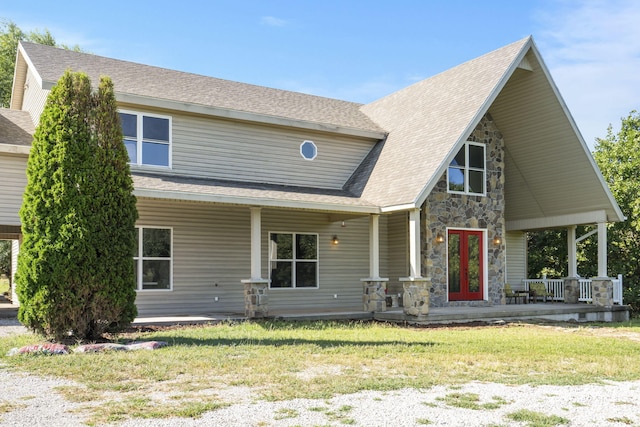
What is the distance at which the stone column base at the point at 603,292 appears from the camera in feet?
53.3

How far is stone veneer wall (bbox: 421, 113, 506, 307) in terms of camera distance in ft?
51.2

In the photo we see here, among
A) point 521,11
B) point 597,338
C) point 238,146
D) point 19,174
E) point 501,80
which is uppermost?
point 521,11

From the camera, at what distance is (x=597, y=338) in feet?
37.6

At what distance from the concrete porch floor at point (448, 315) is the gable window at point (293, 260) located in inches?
53.1

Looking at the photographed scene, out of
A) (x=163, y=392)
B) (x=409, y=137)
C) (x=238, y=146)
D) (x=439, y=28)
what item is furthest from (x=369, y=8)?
(x=163, y=392)

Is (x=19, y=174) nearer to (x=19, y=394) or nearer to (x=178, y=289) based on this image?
(x=178, y=289)

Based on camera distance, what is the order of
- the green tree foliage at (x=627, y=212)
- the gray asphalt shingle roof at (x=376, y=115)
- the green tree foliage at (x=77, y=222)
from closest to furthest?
the green tree foliage at (x=77, y=222) → the gray asphalt shingle roof at (x=376, y=115) → the green tree foliage at (x=627, y=212)

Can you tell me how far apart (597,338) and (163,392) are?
28.5ft

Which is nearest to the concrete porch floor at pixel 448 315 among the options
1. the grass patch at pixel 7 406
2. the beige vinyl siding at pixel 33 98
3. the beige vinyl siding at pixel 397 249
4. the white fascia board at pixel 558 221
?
the beige vinyl siding at pixel 397 249

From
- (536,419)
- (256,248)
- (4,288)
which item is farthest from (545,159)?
(4,288)

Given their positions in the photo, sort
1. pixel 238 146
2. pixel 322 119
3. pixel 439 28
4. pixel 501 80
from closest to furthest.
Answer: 1. pixel 501 80
2. pixel 238 146
3. pixel 322 119
4. pixel 439 28

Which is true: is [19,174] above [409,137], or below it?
below

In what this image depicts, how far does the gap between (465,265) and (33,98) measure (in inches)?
471

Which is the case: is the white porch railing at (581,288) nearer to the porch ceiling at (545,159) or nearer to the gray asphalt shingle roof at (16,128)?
the porch ceiling at (545,159)
